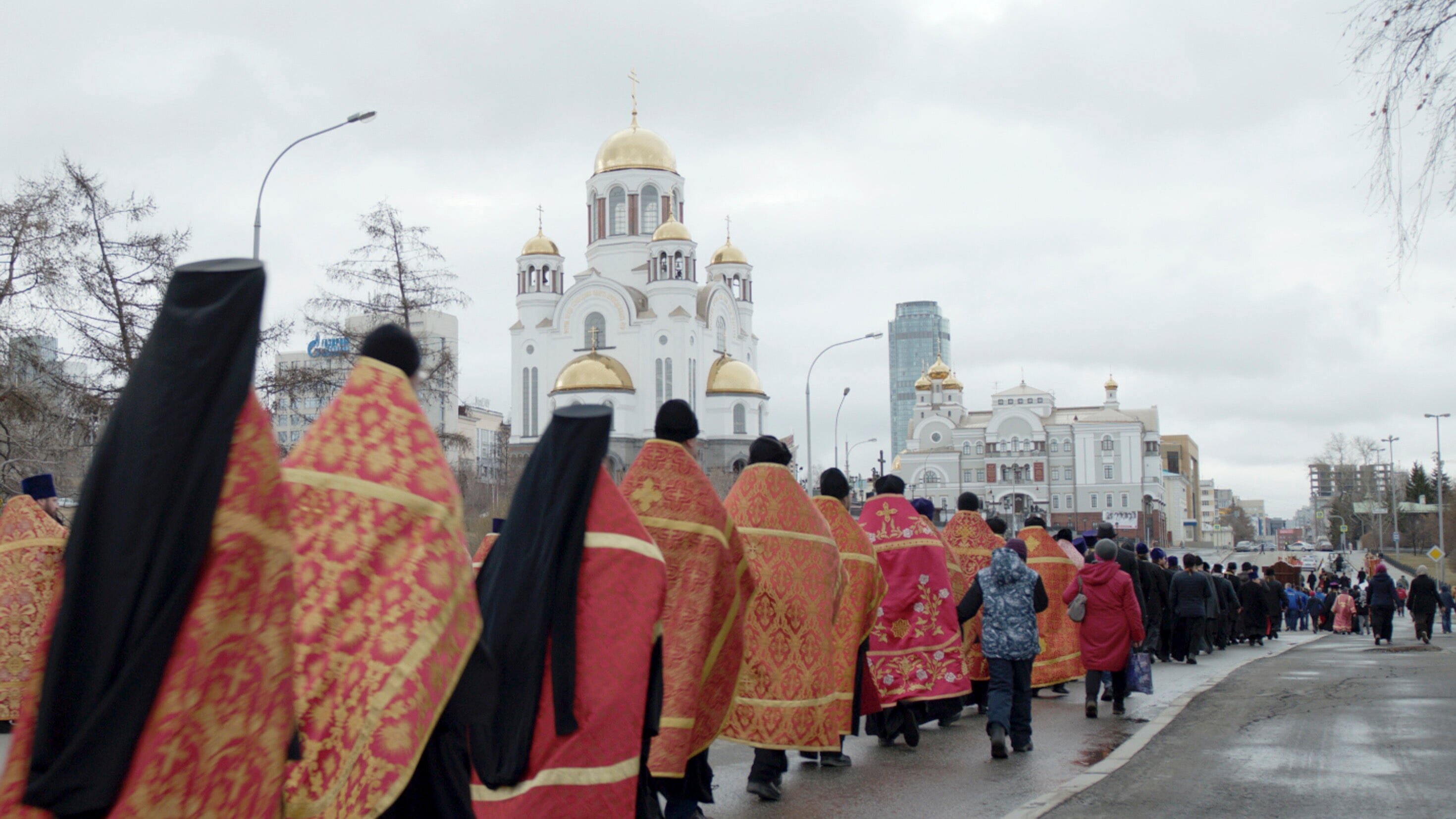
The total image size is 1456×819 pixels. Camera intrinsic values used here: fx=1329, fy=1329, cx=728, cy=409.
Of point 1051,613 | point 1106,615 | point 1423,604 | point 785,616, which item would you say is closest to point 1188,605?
point 1051,613

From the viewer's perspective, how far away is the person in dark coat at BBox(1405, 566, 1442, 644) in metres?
25.1

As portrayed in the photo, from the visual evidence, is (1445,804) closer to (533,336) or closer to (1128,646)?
(1128,646)

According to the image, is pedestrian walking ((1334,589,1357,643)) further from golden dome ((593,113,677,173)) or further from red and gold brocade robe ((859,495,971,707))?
golden dome ((593,113,677,173))

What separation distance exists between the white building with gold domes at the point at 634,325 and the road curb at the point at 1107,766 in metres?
56.0

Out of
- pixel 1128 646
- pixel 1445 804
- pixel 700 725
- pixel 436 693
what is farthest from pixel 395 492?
pixel 1128 646

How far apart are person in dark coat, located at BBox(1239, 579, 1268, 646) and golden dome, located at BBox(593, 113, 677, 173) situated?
53.6m

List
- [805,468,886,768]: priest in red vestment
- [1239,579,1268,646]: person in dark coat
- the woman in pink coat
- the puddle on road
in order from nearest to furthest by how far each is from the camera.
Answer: [805,468,886,768]: priest in red vestment < the puddle on road < the woman in pink coat < [1239,579,1268,646]: person in dark coat

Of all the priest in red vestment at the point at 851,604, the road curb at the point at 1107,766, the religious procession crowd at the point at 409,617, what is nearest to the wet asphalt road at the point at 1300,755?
the road curb at the point at 1107,766

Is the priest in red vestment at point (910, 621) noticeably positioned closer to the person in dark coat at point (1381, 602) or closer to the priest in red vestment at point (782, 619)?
the priest in red vestment at point (782, 619)

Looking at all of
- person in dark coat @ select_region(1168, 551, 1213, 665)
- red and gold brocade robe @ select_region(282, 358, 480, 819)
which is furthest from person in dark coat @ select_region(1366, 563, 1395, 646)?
red and gold brocade robe @ select_region(282, 358, 480, 819)

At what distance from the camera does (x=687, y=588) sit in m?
6.32

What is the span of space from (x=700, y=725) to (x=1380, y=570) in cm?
2141

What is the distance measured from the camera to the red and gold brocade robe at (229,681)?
271 cm

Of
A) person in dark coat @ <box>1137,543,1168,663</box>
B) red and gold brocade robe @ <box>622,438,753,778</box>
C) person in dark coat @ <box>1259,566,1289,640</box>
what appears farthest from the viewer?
person in dark coat @ <box>1259,566,1289,640</box>
